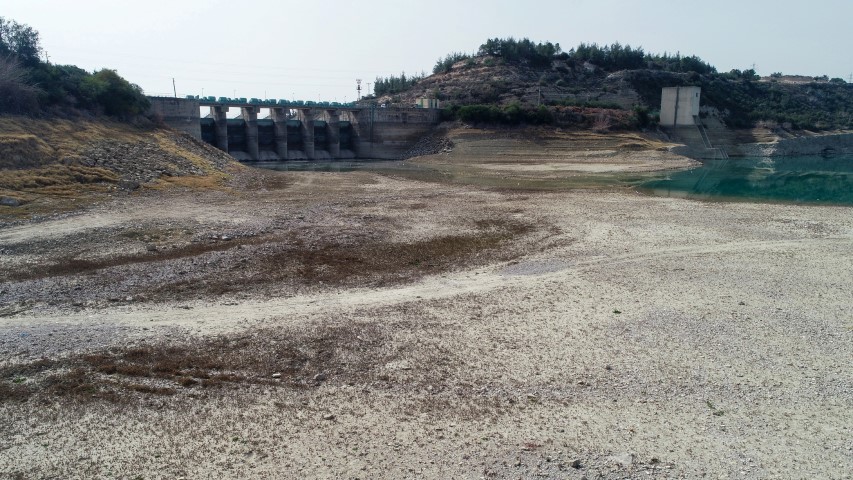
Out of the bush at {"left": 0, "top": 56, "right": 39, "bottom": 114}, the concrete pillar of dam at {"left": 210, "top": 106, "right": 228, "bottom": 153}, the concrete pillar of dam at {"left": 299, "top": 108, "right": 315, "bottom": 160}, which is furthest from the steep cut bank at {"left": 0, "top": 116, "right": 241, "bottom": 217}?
the concrete pillar of dam at {"left": 299, "top": 108, "right": 315, "bottom": 160}

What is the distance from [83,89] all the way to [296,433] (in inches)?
1993

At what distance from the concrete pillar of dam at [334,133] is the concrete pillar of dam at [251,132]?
1199cm

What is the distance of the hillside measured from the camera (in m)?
A: 101

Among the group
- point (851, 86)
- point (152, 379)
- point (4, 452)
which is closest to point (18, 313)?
point (152, 379)

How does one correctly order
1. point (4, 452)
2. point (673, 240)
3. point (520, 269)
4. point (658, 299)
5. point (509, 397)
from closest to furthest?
point (4, 452), point (509, 397), point (658, 299), point (520, 269), point (673, 240)

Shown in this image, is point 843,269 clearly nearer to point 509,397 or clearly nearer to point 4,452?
point 509,397

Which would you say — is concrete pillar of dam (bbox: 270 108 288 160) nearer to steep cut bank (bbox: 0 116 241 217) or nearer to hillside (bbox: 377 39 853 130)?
steep cut bank (bbox: 0 116 241 217)

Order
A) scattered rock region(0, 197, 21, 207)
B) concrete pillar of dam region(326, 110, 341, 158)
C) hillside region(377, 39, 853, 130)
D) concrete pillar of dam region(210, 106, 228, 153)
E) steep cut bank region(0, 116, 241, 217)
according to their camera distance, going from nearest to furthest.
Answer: scattered rock region(0, 197, 21, 207) < steep cut bank region(0, 116, 241, 217) < concrete pillar of dam region(210, 106, 228, 153) < concrete pillar of dam region(326, 110, 341, 158) < hillside region(377, 39, 853, 130)

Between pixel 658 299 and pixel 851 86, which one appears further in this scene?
pixel 851 86

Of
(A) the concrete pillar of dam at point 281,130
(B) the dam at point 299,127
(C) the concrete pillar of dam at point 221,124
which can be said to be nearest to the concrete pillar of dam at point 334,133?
(B) the dam at point 299,127

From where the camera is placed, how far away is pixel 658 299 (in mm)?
18312

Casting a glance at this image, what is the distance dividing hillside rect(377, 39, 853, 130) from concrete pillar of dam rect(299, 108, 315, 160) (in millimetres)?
22801

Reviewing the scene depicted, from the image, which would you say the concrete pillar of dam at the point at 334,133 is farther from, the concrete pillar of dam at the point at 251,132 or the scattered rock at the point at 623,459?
the scattered rock at the point at 623,459

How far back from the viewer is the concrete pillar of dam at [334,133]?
81500 millimetres
